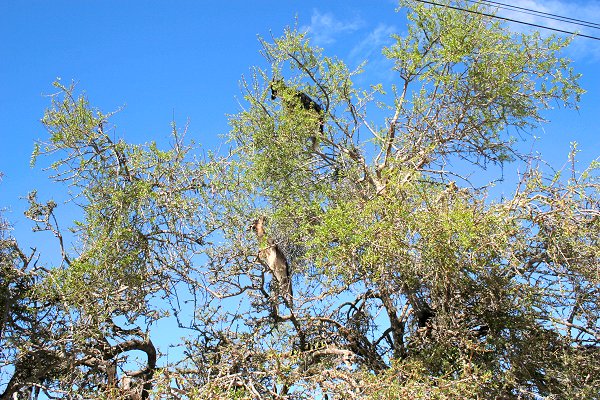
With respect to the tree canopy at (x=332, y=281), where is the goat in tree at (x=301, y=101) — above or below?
above

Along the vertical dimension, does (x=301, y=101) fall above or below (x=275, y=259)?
above

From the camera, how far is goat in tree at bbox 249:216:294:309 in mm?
9570

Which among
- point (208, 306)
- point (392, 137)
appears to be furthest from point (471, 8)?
point (208, 306)

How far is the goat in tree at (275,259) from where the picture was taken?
9.57m

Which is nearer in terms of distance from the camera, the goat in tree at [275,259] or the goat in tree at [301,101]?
the goat in tree at [275,259]

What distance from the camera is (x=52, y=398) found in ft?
27.1

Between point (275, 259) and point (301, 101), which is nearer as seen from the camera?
point (275, 259)

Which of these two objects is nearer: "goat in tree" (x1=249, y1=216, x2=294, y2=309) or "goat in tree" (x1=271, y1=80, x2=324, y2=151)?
"goat in tree" (x1=249, y1=216, x2=294, y2=309)

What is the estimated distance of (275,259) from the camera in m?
9.87

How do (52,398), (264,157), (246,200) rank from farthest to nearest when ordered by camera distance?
(264,157)
(246,200)
(52,398)

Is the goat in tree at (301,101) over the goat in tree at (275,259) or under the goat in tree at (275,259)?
over

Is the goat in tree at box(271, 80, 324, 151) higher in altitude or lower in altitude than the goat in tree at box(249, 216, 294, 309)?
higher

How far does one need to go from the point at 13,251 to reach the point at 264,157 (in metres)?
4.13

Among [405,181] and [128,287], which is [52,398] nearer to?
[128,287]
